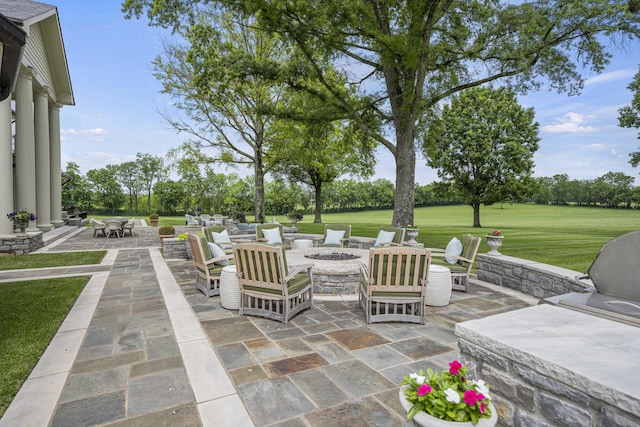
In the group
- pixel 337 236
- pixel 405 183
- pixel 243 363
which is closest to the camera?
pixel 243 363

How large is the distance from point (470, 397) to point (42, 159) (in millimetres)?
15820

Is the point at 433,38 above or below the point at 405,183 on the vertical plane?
above

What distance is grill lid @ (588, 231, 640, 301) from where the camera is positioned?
6.84 ft

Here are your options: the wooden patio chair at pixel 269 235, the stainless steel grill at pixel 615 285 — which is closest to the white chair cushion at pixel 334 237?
the wooden patio chair at pixel 269 235

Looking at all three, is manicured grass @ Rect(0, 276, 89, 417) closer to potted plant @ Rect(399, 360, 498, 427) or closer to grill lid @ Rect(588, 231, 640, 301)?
potted plant @ Rect(399, 360, 498, 427)

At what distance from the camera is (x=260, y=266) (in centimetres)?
392

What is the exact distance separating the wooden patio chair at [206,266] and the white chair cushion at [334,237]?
12.1 ft

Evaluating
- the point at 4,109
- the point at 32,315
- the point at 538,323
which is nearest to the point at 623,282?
the point at 538,323

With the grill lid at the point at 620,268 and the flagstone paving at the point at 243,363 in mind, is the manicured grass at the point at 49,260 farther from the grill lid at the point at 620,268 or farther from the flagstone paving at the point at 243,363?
the grill lid at the point at 620,268

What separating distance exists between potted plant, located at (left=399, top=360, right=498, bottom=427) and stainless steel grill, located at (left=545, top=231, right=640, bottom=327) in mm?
1220

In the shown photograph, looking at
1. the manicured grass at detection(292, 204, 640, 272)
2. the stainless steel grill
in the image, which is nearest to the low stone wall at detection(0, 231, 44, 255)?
the manicured grass at detection(292, 204, 640, 272)

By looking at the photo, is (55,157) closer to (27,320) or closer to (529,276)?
(27,320)

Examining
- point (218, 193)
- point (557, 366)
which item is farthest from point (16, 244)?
point (218, 193)

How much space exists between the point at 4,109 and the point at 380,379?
456 inches
